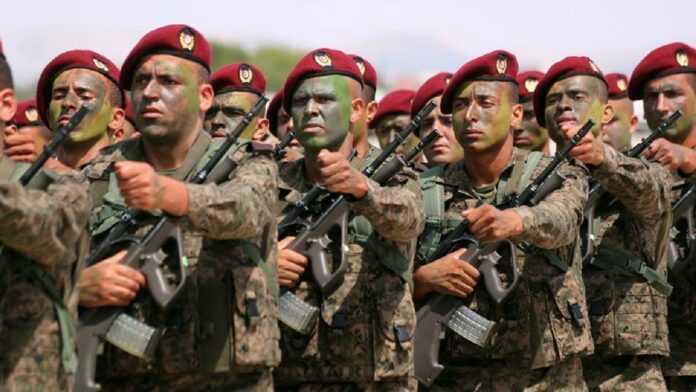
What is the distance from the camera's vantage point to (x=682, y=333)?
41.6 ft

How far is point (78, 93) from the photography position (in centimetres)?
1096

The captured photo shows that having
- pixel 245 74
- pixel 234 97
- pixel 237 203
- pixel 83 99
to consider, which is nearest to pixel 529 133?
pixel 245 74

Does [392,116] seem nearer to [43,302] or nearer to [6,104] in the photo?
[6,104]

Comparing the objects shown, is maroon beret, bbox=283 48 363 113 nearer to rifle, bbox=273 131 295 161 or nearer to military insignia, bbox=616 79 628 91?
rifle, bbox=273 131 295 161

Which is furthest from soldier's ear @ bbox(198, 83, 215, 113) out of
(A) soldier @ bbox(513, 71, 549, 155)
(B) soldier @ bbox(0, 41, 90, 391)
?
(A) soldier @ bbox(513, 71, 549, 155)

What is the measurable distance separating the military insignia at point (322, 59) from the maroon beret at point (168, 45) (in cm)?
137

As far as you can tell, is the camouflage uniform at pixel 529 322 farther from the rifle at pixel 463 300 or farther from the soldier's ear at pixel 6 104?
the soldier's ear at pixel 6 104

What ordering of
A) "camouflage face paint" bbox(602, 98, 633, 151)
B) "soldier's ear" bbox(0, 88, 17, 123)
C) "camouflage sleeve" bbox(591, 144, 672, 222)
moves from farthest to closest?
"camouflage face paint" bbox(602, 98, 633, 151) < "camouflage sleeve" bbox(591, 144, 672, 222) < "soldier's ear" bbox(0, 88, 17, 123)

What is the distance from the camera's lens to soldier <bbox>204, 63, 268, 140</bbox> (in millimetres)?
12602

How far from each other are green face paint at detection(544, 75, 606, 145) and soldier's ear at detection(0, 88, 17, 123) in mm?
5240

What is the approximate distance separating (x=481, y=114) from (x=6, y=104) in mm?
3966

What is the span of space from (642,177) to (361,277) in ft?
6.95

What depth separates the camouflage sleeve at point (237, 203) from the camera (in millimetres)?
7988

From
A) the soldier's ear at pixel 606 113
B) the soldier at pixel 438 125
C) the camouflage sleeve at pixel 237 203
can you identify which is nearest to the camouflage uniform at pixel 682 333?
the soldier's ear at pixel 606 113
